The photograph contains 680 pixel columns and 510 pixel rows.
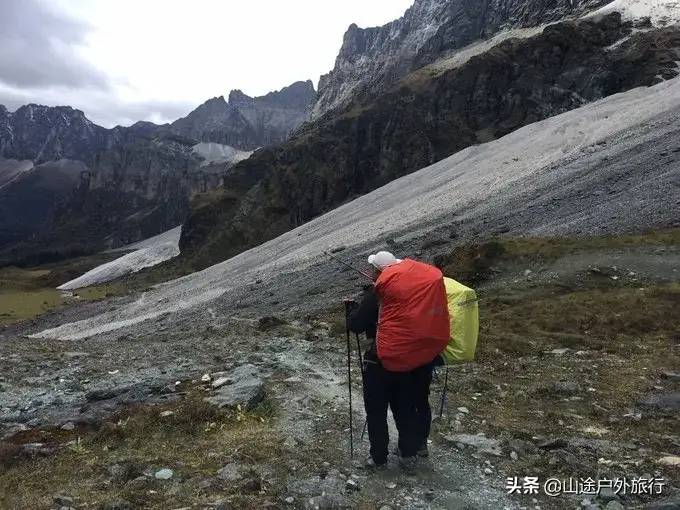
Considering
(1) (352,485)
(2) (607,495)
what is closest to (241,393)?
(1) (352,485)

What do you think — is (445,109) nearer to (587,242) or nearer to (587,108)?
(587,108)

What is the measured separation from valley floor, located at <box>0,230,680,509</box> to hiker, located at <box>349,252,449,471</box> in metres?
0.52

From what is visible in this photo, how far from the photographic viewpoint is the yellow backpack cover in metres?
7.53

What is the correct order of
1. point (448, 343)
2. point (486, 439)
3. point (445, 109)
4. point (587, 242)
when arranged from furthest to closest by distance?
point (445, 109) < point (587, 242) < point (486, 439) < point (448, 343)

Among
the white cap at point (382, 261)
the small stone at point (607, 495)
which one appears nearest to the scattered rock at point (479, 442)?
the small stone at point (607, 495)

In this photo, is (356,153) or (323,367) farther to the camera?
(356,153)

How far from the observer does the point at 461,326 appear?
762cm

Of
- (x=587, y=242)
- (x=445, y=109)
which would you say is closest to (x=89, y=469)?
(x=587, y=242)

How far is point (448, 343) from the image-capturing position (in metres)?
7.55

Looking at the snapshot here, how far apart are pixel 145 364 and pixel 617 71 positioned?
3019 inches

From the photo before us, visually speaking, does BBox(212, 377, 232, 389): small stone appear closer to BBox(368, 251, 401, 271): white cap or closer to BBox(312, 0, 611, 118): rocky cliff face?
BBox(368, 251, 401, 271): white cap

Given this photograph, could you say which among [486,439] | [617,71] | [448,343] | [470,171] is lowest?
[486,439]

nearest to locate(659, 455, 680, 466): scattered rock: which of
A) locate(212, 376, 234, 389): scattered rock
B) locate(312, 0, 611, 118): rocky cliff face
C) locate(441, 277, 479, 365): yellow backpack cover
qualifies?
locate(441, 277, 479, 365): yellow backpack cover

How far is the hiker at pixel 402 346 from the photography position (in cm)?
687
